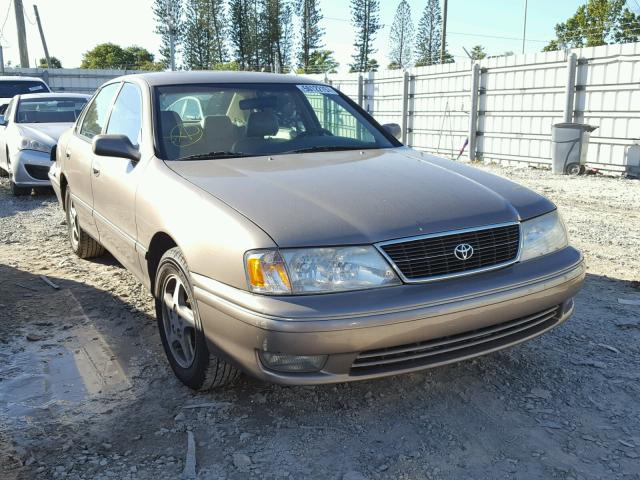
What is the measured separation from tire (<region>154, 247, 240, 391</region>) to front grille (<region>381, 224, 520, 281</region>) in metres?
0.91

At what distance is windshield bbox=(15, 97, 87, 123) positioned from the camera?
960cm

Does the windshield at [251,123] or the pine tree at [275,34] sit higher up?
the pine tree at [275,34]

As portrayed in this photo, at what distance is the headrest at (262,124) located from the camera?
3.72 metres

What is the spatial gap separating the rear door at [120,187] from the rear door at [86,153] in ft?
0.58

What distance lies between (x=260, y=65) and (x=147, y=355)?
57259 mm

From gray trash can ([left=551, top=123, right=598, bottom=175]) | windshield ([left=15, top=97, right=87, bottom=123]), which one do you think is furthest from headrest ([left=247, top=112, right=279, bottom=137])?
gray trash can ([left=551, top=123, right=598, bottom=175])

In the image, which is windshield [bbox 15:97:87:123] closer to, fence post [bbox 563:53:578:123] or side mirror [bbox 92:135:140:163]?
side mirror [bbox 92:135:140:163]

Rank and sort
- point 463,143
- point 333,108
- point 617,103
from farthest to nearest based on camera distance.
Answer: point 463,143 < point 617,103 < point 333,108

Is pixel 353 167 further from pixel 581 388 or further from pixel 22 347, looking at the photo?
pixel 22 347

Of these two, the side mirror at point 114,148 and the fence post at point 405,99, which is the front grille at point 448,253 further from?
the fence post at point 405,99

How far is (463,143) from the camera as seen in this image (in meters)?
16.0

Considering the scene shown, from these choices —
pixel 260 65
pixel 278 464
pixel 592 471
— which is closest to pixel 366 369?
pixel 278 464

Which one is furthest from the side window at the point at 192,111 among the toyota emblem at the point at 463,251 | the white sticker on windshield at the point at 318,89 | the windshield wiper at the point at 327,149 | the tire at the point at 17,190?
the tire at the point at 17,190

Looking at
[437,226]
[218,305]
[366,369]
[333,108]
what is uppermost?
[333,108]
